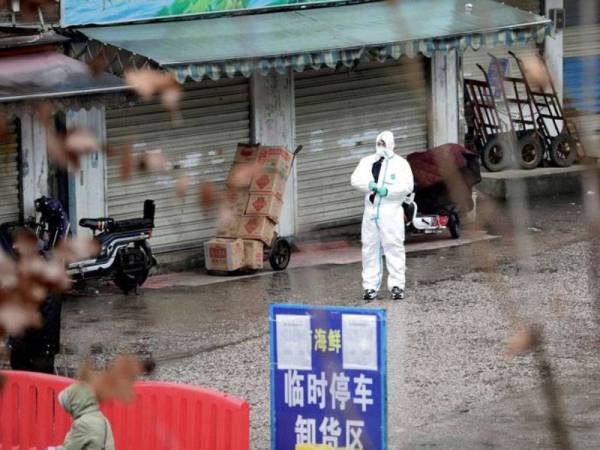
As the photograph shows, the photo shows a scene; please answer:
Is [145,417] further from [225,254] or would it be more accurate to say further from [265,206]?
[265,206]

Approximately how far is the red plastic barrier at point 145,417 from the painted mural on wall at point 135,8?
23.3 ft

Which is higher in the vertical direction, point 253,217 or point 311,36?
point 311,36

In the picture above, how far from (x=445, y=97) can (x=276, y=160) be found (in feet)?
11.9

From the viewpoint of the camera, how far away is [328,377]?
822 centimetres

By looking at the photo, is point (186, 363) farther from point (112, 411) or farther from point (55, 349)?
point (112, 411)

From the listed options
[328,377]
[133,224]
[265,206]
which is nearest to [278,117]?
[265,206]

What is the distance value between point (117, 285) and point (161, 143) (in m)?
Answer: 1.98

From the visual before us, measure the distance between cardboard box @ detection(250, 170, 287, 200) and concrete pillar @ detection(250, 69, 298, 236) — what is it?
Result: 0.98 metres

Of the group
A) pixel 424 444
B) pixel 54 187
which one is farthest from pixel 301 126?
pixel 424 444

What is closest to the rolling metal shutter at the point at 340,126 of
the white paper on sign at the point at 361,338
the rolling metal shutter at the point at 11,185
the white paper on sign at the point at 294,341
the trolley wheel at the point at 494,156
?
the trolley wheel at the point at 494,156

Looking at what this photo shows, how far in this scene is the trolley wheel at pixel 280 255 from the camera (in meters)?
16.1

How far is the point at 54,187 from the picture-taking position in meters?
15.4

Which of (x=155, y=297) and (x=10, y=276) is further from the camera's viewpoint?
(x=155, y=297)

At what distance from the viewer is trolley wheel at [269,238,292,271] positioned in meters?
16.1
